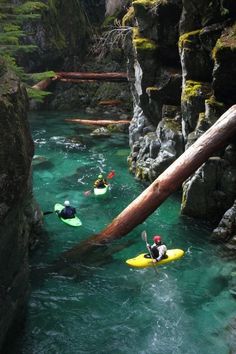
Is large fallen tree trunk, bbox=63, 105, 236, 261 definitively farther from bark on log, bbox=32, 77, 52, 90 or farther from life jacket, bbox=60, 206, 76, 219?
bark on log, bbox=32, 77, 52, 90

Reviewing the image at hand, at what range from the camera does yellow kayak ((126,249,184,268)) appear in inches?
436

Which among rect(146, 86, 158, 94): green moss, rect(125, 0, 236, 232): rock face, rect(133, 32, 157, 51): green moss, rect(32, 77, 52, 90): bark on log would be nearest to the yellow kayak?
rect(125, 0, 236, 232): rock face

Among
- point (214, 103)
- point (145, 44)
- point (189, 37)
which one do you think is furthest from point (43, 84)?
point (214, 103)

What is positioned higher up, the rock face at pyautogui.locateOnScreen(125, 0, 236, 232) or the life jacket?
the rock face at pyautogui.locateOnScreen(125, 0, 236, 232)

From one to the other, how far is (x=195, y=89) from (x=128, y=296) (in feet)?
24.1

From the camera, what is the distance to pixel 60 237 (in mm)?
13445

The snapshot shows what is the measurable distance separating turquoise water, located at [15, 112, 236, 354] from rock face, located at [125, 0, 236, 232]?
4.94 feet

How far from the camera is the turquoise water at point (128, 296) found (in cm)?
886

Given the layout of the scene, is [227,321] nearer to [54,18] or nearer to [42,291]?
[42,291]

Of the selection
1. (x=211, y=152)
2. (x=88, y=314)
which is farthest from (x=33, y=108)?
(x=88, y=314)

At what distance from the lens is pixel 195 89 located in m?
13.8

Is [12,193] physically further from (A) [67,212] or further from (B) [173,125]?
A: (B) [173,125]

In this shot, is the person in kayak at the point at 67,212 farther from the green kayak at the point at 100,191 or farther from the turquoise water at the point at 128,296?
the green kayak at the point at 100,191

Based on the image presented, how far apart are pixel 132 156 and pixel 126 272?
351 inches
